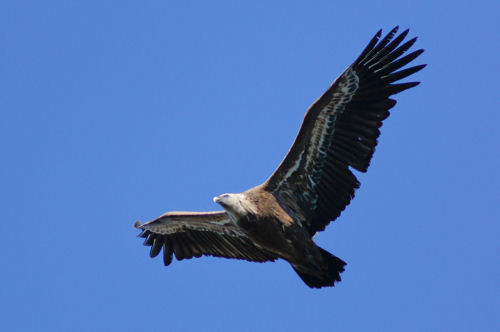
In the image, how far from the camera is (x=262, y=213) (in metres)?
14.0

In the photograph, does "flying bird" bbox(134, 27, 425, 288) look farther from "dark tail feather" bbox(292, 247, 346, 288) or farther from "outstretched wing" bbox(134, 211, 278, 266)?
"outstretched wing" bbox(134, 211, 278, 266)

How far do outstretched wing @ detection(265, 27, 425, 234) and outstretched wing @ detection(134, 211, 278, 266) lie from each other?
4.38 ft

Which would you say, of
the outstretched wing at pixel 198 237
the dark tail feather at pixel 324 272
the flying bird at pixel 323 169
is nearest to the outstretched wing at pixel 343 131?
the flying bird at pixel 323 169

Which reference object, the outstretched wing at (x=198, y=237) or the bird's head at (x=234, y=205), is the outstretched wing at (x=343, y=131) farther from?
the outstretched wing at (x=198, y=237)

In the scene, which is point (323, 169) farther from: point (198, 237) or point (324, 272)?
point (198, 237)

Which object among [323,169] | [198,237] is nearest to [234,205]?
[323,169]

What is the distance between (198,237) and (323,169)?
3093 mm

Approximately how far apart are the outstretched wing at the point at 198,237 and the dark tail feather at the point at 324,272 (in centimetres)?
72

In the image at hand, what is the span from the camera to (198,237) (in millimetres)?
15938

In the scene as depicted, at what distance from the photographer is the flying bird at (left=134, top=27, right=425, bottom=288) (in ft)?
45.8

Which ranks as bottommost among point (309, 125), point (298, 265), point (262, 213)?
point (298, 265)

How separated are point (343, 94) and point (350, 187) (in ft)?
5.38

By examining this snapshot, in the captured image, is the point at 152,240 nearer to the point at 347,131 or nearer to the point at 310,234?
the point at 310,234

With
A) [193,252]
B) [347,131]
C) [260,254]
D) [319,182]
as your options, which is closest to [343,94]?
[347,131]
